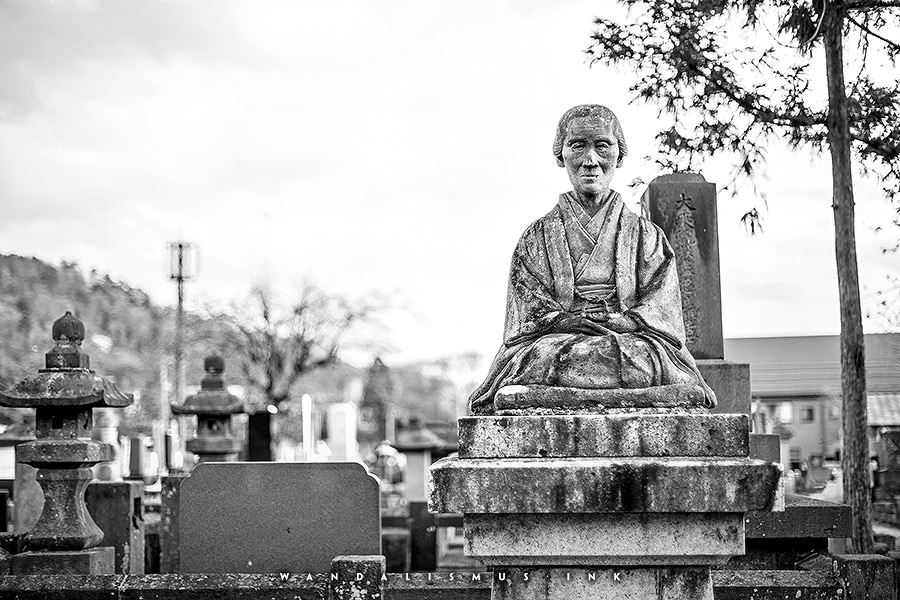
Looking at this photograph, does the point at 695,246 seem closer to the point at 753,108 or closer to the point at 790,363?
the point at 753,108

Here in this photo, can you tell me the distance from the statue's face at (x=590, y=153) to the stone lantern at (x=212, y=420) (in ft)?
40.7

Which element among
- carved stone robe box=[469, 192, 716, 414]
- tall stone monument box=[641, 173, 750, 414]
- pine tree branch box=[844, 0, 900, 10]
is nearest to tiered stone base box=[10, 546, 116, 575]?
carved stone robe box=[469, 192, 716, 414]

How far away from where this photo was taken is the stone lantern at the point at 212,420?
16.8 metres

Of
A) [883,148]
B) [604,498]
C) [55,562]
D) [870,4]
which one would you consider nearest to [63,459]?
[55,562]

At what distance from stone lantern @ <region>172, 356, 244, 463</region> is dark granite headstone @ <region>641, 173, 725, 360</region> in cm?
844

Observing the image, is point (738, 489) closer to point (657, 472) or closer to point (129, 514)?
point (657, 472)

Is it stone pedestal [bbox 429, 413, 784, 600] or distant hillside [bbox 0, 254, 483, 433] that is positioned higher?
distant hillside [bbox 0, 254, 483, 433]

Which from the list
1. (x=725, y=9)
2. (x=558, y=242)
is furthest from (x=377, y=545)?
(x=725, y=9)

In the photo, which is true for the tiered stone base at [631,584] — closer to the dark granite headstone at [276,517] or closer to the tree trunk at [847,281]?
the dark granite headstone at [276,517]

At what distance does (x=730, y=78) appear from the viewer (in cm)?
1266

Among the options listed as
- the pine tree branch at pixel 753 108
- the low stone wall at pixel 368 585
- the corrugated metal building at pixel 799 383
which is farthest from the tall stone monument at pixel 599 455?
the corrugated metal building at pixel 799 383

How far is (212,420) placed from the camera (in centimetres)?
1725

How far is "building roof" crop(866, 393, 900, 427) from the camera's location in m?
29.8

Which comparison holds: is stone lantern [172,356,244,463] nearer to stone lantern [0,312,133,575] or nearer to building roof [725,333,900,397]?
stone lantern [0,312,133,575]
